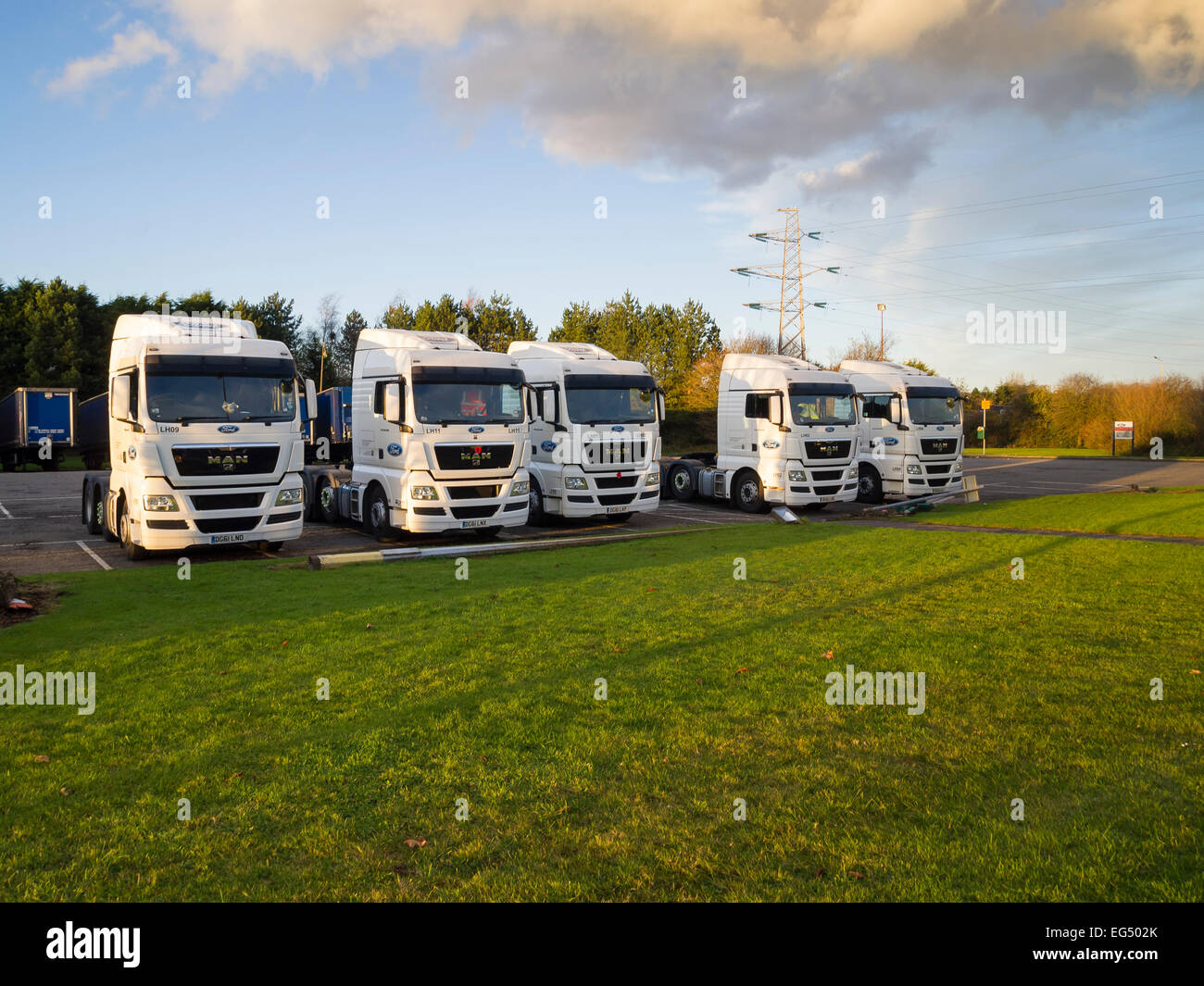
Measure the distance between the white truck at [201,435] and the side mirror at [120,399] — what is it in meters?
0.02

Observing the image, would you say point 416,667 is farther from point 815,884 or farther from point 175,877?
point 815,884

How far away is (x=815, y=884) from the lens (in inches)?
134

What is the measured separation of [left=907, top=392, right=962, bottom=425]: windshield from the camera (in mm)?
23250

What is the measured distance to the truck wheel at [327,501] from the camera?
18484mm

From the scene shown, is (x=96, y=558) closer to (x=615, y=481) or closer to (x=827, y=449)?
(x=615, y=481)

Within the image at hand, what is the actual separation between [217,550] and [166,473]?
2458mm

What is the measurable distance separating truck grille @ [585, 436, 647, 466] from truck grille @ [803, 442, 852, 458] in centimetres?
441

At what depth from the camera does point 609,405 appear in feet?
59.0

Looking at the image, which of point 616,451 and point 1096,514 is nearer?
point 616,451

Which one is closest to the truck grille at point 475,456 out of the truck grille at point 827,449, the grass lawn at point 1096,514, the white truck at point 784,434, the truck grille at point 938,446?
the white truck at point 784,434

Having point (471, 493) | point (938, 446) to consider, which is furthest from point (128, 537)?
point (938, 446)

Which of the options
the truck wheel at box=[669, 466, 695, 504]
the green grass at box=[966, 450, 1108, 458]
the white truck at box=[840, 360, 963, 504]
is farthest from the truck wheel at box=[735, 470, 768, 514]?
the green grass at box=[966, 450, 1108, 458]

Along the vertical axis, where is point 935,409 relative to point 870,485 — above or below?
above

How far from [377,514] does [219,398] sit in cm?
381
